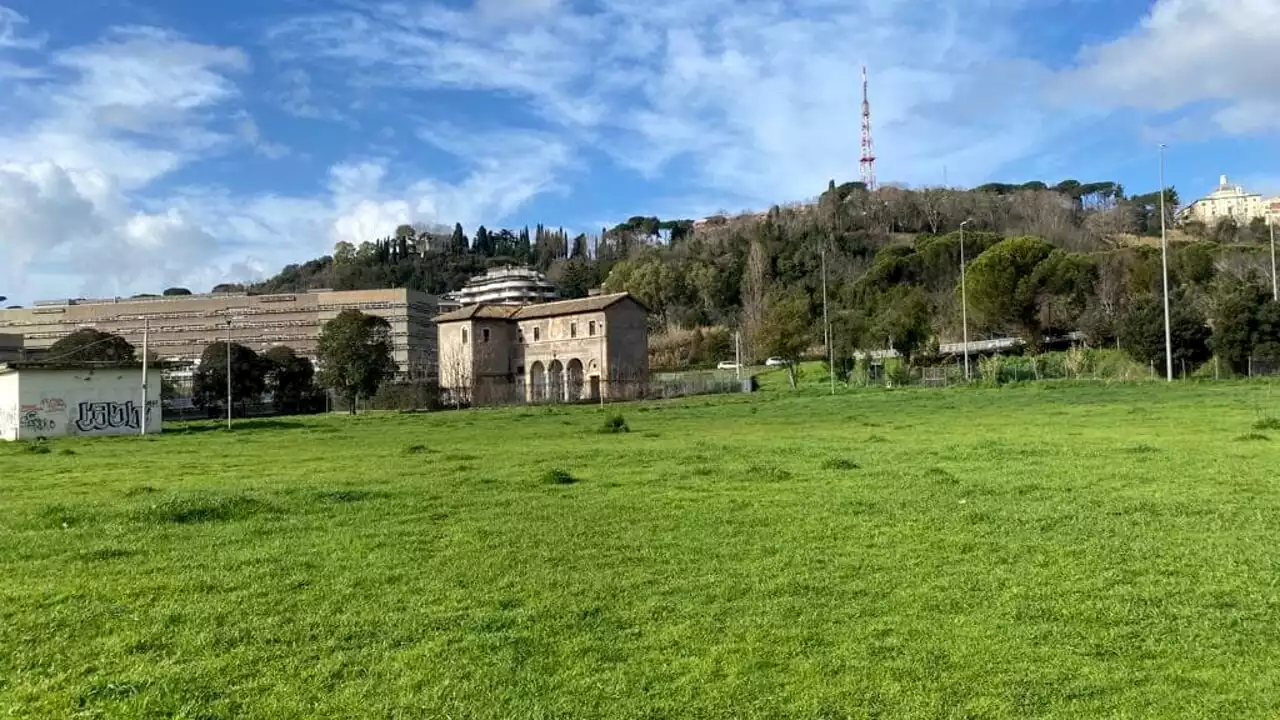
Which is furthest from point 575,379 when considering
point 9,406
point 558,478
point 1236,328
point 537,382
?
point 558,478

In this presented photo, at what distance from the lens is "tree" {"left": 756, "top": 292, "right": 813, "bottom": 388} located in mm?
67688

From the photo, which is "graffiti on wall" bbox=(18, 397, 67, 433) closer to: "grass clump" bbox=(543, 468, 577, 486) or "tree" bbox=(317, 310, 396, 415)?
"tree" bbox=(317, 310, 396, 415)

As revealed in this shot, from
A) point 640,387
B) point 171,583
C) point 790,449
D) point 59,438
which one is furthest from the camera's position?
point 640,387

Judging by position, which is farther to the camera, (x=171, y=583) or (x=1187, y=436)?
(x=1187, y=436)

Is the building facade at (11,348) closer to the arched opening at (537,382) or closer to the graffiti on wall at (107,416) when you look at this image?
the arched opening at (537,382)

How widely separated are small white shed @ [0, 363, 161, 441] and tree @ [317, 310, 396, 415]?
2029cm

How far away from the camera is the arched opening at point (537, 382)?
69.5 metres

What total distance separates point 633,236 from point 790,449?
449 feet

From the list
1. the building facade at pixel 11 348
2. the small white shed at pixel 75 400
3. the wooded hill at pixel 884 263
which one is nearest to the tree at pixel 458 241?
the wooded hill at pixel 884 263

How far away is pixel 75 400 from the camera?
42.4m

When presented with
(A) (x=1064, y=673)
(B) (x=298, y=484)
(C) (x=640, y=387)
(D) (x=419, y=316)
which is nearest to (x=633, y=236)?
(D) (x=419, y=316)

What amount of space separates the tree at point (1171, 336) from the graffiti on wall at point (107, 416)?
50647 millimetres

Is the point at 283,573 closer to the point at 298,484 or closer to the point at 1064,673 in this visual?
the point at 1064,673

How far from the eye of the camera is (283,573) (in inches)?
322
